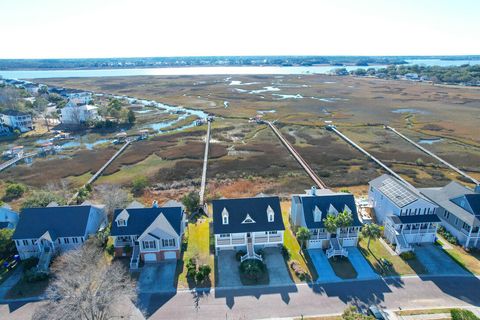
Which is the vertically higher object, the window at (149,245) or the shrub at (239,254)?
the window at (149,245)

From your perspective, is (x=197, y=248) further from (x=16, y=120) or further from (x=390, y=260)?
(x=16, y=120)

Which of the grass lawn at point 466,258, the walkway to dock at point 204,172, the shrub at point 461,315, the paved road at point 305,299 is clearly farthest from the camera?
the walkway to dock at point 204,172

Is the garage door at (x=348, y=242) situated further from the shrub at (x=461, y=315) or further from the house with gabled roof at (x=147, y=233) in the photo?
the house with gabled roof at (x=147, y=233)

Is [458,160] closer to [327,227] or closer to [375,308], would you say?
[327,227]

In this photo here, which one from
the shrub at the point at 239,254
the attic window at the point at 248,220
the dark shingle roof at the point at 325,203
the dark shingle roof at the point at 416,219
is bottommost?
the shrub at the point at 239,254

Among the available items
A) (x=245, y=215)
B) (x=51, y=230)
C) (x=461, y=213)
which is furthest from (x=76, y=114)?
(x=461, y=213)

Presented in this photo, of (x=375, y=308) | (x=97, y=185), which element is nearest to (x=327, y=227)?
(x=375, y=308)

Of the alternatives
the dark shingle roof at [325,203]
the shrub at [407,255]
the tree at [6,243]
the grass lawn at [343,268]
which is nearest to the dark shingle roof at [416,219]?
the shrub at [407,255]
